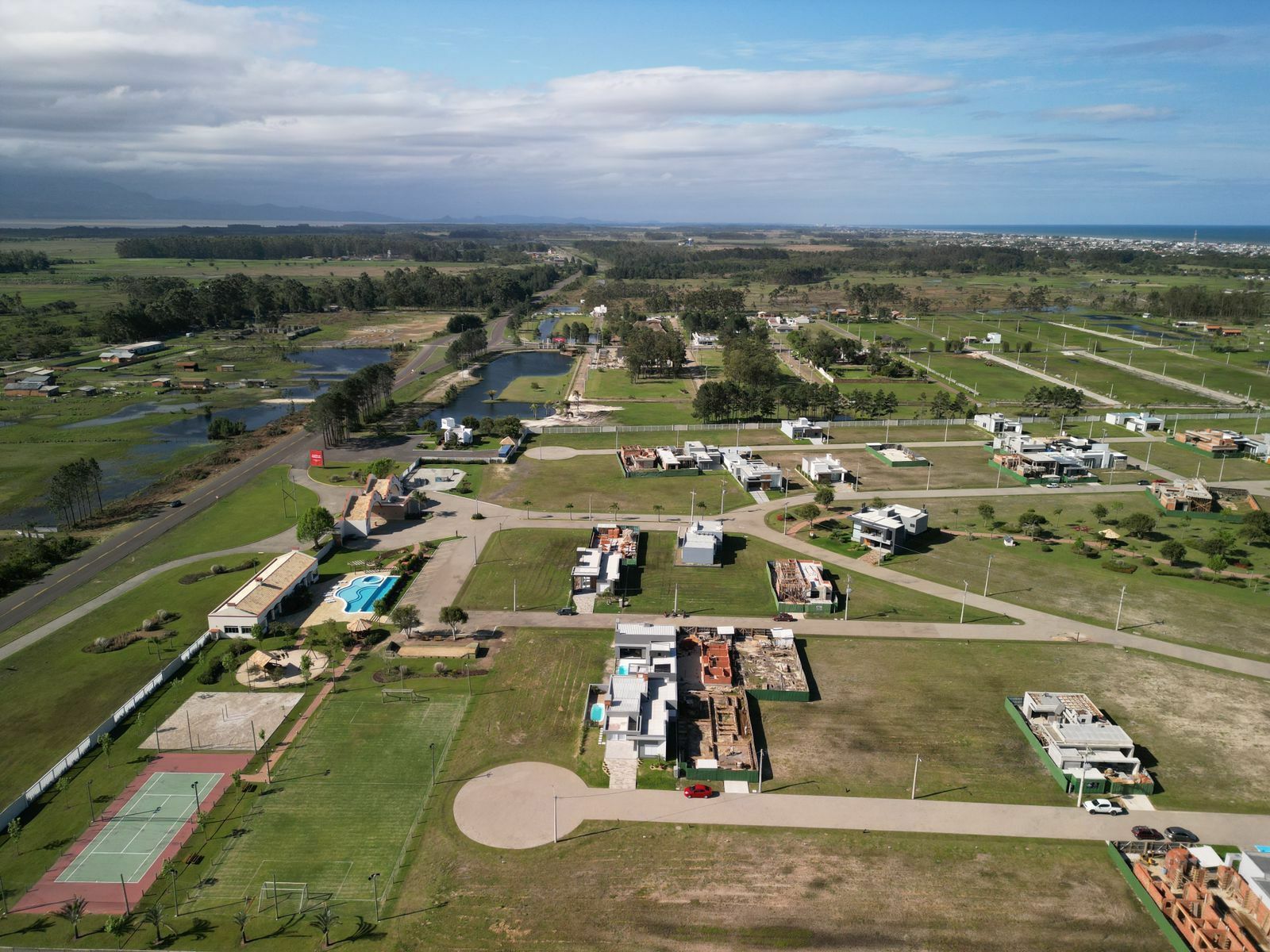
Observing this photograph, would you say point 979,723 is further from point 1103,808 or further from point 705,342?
point 705,342

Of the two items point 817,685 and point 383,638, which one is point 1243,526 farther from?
point 383,638

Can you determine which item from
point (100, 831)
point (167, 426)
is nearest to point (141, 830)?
point (100, 831)

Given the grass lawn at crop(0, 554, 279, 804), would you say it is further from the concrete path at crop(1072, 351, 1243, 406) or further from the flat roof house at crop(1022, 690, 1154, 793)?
the concrete path at crop(1072, 351, 1243, 406)

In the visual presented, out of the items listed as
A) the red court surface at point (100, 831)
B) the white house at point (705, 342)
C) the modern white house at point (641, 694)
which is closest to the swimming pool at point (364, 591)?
the red court surface at point (100, 831)

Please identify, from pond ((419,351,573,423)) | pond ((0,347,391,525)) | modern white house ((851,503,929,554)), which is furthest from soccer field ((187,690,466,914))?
pond ((419,351,573,423))

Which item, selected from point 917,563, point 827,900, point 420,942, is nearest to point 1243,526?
point 917,563

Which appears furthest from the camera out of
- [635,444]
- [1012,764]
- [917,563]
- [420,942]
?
[635,444]

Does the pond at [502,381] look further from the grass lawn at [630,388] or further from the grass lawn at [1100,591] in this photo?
the grass lawn at [1100,591]
